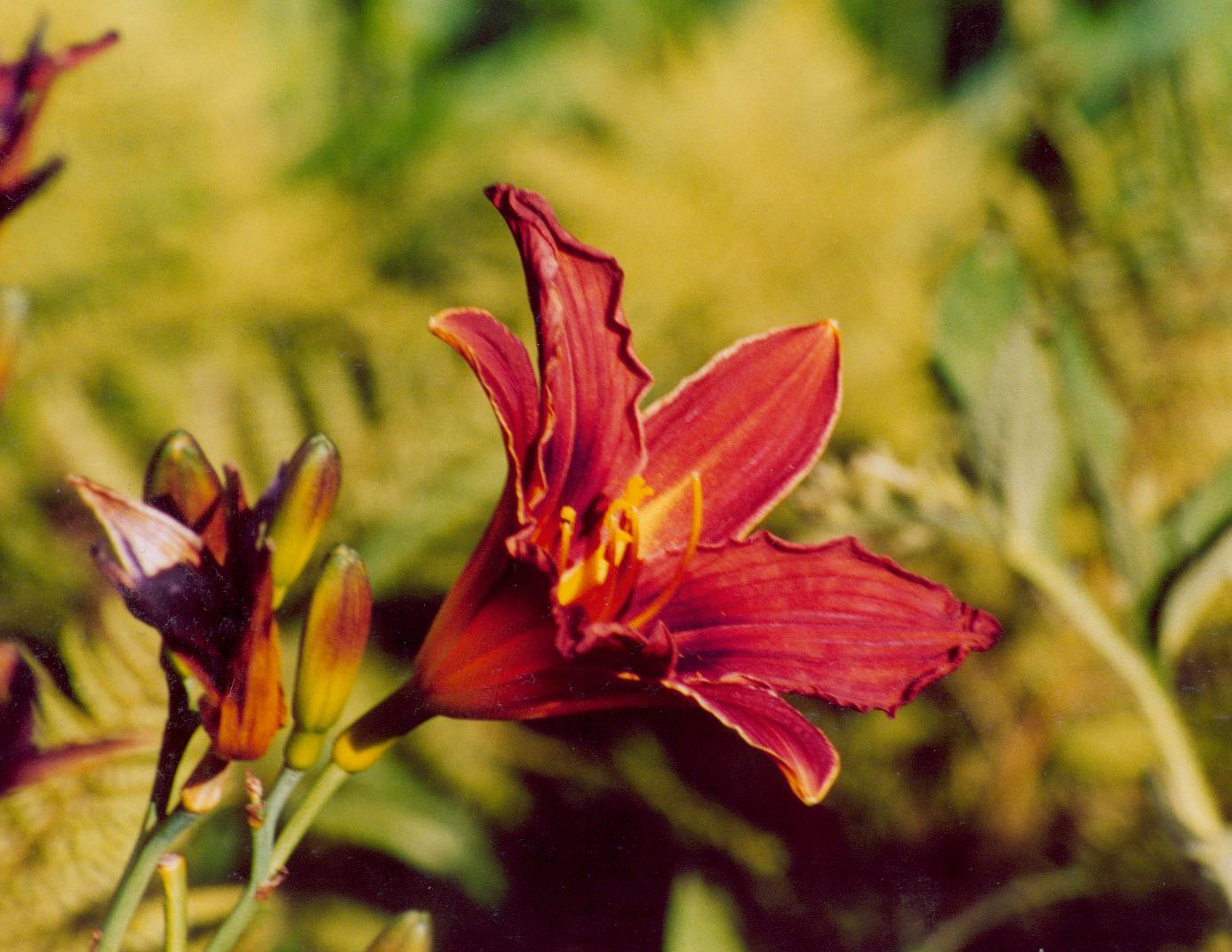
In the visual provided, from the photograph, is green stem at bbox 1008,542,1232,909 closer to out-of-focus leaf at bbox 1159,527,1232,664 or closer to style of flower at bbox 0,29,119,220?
out-of-focus leaf at bbox 1159,527,1232,664

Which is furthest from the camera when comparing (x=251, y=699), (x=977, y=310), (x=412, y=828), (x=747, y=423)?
(x=412, y=828)

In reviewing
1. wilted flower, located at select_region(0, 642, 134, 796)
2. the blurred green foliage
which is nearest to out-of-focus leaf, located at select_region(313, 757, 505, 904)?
the blurred green foliage

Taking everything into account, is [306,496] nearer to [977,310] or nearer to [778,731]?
[778,731]

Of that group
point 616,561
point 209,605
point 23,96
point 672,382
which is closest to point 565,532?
point 616,561

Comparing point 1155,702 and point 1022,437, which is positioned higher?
point 1022,437

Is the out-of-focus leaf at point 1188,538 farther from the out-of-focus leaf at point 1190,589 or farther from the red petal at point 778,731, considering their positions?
the red petal at point 778,731

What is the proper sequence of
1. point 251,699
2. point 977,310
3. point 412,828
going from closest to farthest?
point 251,699, point 977,310, point 412,828

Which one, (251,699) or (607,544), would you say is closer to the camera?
(251,699)

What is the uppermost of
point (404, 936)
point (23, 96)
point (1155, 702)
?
point (23, 96)
